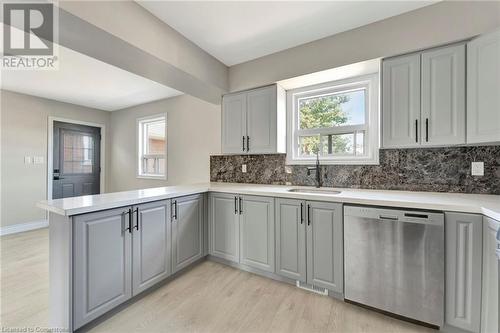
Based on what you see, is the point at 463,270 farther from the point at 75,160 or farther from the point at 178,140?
the point at 75,160

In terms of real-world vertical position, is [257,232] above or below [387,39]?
below

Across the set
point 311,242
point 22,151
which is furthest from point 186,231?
point 22,151

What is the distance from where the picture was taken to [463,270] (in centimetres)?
147

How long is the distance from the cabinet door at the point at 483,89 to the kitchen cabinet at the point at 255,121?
171 cm

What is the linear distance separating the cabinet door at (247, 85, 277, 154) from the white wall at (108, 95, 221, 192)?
0.80 metres

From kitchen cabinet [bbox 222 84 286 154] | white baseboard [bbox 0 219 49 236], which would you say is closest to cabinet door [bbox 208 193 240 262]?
kitchen cabinet [bbox 222 84 286 154]

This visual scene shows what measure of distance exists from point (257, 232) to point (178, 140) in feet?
8.25

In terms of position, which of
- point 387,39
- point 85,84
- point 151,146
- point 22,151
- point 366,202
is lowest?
point 366,202

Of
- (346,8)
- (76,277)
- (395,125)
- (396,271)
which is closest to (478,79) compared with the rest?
(395,125)

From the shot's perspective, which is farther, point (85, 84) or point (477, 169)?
point (85, 84)

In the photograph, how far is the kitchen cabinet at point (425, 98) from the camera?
5.80ft

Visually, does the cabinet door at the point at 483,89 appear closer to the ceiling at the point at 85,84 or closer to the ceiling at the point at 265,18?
the ceiling at the point at 265,18

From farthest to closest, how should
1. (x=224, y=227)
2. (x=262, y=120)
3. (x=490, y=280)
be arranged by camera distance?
(x=262, y=120) → (x=224, y=227) → (x=490, y=280)

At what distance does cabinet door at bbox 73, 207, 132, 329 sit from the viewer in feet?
4.85
